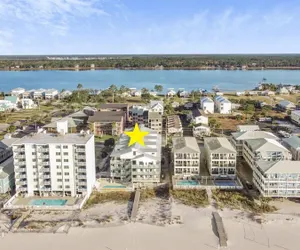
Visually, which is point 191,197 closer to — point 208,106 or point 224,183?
point 224,183

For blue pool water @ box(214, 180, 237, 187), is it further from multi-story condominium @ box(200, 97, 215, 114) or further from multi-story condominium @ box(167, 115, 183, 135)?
multi-story condominium @ box(200, 97, 215, 114)

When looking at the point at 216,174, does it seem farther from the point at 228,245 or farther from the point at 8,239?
the point at 8,239

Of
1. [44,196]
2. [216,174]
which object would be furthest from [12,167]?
[216,174]

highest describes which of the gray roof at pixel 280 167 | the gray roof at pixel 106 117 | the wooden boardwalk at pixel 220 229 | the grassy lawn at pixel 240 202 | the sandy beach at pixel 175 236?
the gray roof at pixel 106 117

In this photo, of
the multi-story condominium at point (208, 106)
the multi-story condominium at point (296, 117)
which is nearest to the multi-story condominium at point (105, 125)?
the multi-story condominium at point (208, 106)

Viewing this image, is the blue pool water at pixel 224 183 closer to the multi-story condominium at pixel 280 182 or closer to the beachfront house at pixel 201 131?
the multi-story condominium at pixel 280 182

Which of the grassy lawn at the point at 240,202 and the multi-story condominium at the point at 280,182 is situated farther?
the multi-story condominium at the point at 280,182
